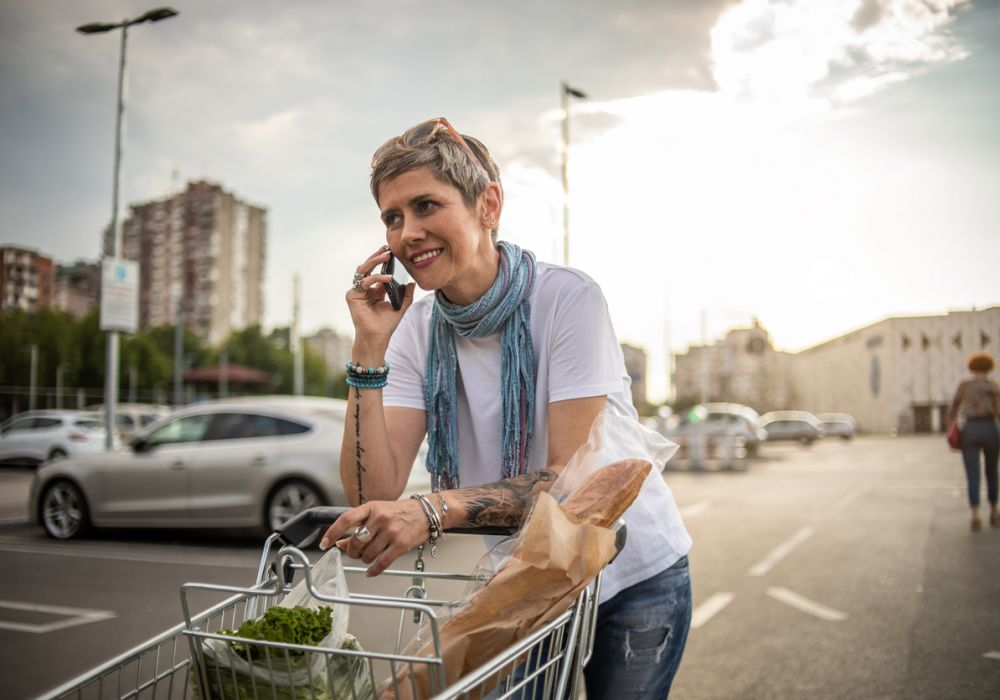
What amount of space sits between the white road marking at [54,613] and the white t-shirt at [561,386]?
5.04 m

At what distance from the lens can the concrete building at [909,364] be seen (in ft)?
29.6

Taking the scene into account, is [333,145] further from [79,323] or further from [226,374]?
[226,374]

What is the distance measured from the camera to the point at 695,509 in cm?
1291

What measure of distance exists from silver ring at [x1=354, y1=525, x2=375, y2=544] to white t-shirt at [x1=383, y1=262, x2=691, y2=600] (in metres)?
0.56

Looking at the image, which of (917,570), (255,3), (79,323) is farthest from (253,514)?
(917,570)

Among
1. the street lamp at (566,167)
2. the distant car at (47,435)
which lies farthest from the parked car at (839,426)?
the distant car at (47,435)

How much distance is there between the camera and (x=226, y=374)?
4550cm

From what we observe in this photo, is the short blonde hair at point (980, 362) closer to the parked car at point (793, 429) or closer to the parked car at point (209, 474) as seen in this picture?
the parked car at point (209, 474)

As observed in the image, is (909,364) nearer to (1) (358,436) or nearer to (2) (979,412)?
(2) (979,412)

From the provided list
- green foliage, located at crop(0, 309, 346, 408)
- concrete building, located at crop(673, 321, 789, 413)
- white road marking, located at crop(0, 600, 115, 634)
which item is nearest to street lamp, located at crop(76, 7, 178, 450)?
green foliage, located at crop(0, 309, 346, 408)

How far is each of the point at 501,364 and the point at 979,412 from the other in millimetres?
8669

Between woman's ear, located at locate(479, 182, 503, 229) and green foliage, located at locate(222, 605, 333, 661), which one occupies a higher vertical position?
woman's ear, located at locate(479, 182, 503, 229)

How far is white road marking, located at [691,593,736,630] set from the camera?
5776 millimetres

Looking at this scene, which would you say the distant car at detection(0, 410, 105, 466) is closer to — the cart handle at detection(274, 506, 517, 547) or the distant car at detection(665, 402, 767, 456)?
the cart handle at detection(274, 506, 517, 547)
